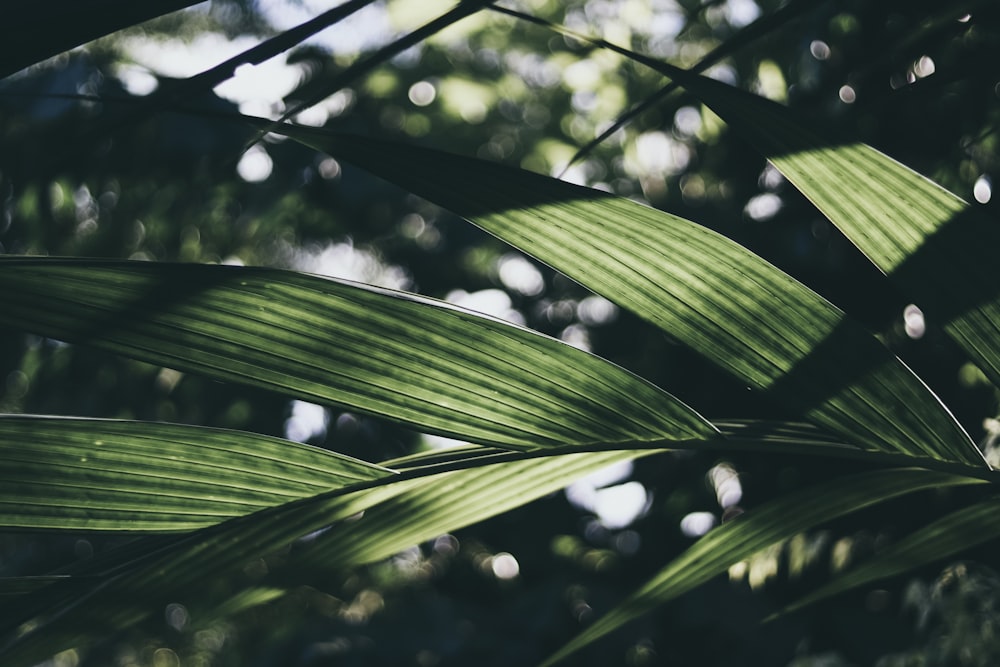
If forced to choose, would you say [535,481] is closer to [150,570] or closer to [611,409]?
[611,409]

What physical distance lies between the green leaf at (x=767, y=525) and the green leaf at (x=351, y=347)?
0.14m

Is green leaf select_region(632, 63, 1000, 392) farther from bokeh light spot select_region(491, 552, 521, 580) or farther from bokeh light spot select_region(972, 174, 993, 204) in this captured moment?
bokeh light spot select_region(491, 552, 521, 580)

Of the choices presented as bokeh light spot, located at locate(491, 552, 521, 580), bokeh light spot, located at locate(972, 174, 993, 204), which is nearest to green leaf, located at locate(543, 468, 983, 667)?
bokeh light spot, located at locate(972, 174, 993, 204)

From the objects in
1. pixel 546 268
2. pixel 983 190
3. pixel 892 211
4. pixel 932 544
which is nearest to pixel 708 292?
pixel 892 211

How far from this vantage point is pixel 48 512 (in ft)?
1.16

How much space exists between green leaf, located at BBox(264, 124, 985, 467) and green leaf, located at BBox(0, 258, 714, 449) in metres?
0.04

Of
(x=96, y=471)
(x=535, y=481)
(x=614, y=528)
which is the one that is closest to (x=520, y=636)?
(x=614, y=528)

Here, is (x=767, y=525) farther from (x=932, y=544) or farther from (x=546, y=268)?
(x=546, y=268)

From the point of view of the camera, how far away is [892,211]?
0.39 meters

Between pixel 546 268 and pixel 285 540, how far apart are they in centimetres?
135

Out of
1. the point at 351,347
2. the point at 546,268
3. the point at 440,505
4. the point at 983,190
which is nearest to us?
the point at 351,347

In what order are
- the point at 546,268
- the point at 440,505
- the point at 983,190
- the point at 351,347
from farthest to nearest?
1. the point at 546,268
2. the point at 983,190
3. the point at 440,505
4. the point at 351,347

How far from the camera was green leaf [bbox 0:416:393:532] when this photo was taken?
344 millimetres

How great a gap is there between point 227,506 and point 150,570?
0.06 meters
